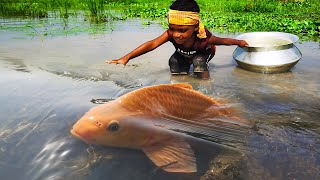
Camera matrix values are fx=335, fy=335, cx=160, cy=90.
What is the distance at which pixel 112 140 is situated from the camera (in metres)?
2.04

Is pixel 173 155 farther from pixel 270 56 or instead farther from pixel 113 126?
pixel 270 56

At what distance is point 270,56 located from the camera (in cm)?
403

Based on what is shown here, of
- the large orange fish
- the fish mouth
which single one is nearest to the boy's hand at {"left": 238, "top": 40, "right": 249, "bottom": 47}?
the large orange fish

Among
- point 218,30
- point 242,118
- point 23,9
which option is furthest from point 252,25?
point 23,9

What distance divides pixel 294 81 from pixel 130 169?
274 centimetres

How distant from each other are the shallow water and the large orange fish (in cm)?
7

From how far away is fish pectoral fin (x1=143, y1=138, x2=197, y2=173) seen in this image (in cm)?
180

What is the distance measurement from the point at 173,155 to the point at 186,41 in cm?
237

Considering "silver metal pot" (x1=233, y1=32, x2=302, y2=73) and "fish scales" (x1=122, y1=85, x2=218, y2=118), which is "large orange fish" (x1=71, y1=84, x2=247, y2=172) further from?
"silver metal pot" (x1=233, y1=32, x2=302, y2=73)

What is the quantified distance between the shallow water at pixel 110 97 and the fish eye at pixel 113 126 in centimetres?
12

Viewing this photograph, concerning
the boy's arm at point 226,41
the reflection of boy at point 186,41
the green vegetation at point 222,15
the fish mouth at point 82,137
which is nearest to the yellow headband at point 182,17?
the reflection of boy at point 186,41

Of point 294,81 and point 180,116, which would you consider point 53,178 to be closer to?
point 180,116

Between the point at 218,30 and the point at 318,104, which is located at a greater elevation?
the point at 218,30

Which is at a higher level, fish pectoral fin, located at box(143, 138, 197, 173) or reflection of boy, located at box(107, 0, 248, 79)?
reflection of boy, located at box(107, 0, 248, 79)
